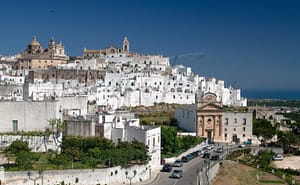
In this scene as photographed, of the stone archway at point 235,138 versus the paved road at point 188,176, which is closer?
the paved road at point 188,176

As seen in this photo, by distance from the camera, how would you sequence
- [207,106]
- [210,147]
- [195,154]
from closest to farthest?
[195,154]
[210,147]
[207,106]

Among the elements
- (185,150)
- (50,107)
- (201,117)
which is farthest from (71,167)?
(201,117)

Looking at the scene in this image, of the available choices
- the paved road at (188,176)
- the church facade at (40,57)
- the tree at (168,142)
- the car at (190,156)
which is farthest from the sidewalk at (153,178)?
the church facade at (40,57)

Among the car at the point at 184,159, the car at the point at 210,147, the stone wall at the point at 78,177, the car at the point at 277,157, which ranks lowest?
the car at the point at 277,157

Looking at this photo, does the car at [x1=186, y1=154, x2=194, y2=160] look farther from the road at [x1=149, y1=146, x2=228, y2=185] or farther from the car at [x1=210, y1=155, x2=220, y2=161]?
the car at [x1=210, y1=155, x2=220, y2=161]

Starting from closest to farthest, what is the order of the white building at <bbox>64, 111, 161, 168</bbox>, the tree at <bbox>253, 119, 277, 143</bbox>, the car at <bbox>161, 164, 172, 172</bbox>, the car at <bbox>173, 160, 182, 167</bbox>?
the car at <bbox>161, 164, 172, 172</bbox> → the white building at <bbox>64, 111, 161, 168</bbox> → the car at <bbox>173, 160, 182, 167</bbox> → the tree at <bbox>253, 119, 277, 143</bbox>

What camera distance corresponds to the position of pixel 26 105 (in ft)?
122

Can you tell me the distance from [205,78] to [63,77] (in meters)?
24.6

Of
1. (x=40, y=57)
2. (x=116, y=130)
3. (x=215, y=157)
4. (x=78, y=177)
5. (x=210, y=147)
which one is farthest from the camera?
(x=40, y=57)

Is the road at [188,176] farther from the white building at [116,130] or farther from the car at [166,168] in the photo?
the white building at [116,130]

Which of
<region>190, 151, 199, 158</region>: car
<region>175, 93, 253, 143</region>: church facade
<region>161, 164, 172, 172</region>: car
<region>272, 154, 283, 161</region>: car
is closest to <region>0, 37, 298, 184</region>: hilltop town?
<region>175, 93, 253, 143</region>: church facade

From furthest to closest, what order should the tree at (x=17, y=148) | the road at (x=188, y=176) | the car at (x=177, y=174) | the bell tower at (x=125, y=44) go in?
the bell tower at (x=125, y=44) < the car at (x=177, y=174) < the tree at (x=17, y=148) < the road at (x=188, y=176)

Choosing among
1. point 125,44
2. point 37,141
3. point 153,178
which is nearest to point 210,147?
point 153,178

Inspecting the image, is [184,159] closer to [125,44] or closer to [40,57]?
[40,57]
